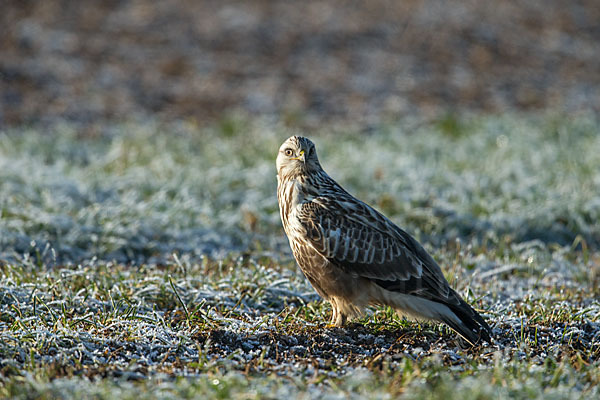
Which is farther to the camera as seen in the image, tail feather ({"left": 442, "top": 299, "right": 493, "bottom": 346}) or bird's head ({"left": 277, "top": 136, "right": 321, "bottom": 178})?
bird's head ({"left": 277, "top": 136, "right": 321, "bottom": 178})

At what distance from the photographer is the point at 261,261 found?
21.0 feet

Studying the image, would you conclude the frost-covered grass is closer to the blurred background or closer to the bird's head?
the bird's head

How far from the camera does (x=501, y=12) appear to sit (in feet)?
53.9

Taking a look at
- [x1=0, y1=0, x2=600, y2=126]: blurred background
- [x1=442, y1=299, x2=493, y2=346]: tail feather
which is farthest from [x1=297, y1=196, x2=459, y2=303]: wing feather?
[x1=0, y1=0, x2=600, y2=126]: blurred background

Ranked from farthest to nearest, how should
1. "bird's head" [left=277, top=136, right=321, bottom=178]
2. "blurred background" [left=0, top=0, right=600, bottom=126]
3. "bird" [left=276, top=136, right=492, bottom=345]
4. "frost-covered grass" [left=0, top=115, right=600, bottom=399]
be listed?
1. "blurred background" [left=0, top=0, right=600, bottom=126]
2. "bird's head" [left=277, top=136, right=321, bottom=178]
3. "bird" [left=276, top=136, right=492, bottom=345]
4. "frost-covered grass" [left=0, top=115, right=600, bottom=399]

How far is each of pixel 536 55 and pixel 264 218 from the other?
388 inches

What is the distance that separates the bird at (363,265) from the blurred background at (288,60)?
659 cm

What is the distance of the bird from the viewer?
4.60 m

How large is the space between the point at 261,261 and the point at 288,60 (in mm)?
7960

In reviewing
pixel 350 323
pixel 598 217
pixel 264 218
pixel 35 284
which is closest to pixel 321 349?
pixel 350 323

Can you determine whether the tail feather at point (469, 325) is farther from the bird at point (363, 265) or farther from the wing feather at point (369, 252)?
the wing feather at point (369, 252)

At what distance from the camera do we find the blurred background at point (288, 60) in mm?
11977

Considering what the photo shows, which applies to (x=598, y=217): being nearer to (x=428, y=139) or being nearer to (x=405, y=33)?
(x=428, y=139)

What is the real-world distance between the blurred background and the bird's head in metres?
6.18
